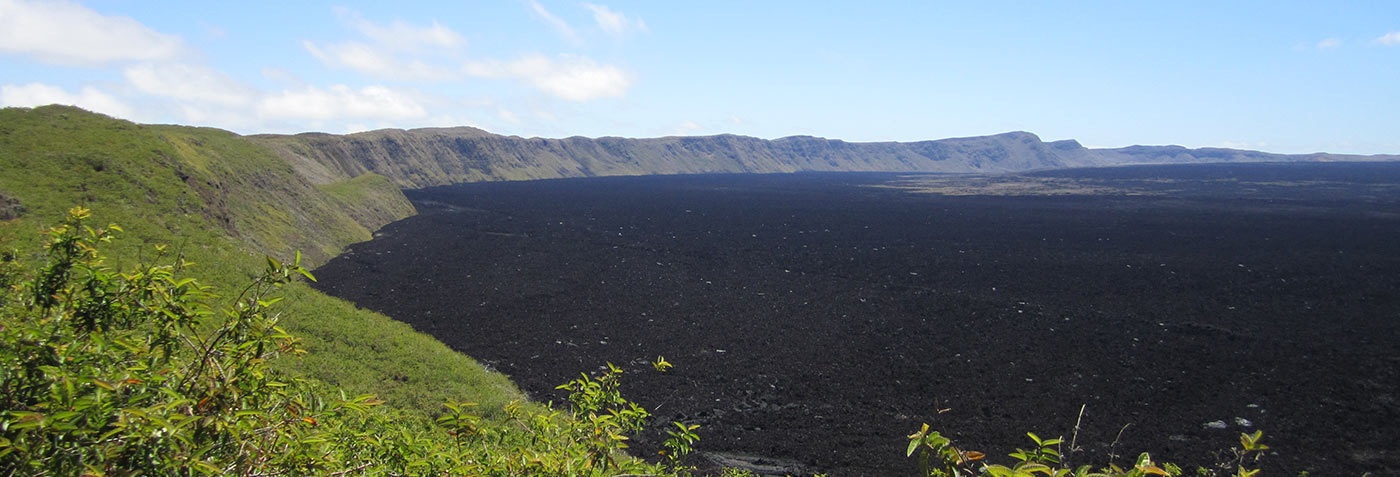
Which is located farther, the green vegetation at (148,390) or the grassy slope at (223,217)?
the grassy slope at (223,217)

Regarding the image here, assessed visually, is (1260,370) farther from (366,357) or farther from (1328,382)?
(366,357)

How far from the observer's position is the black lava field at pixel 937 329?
1775 centimetres

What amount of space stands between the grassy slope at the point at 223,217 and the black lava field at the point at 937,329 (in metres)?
2.71

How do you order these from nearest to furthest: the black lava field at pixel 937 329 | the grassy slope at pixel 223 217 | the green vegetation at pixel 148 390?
the green vegetation at pixel 148 390 < the black lava field at pixel 937 329 < the grassy slope at pixel 223 217

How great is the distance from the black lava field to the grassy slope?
2.71 metres

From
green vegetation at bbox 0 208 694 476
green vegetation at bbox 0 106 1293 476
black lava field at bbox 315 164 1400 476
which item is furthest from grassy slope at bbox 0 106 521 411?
green vegetation at bbox 0 208 694 476

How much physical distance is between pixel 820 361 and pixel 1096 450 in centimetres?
891

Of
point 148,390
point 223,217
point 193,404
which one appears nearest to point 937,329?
point 193,404

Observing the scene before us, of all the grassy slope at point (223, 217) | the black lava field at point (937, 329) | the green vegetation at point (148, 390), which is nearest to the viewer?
the green vegetation at point (148, 390)

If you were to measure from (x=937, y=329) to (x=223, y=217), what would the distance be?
34.6m

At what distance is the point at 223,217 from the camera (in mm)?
33781

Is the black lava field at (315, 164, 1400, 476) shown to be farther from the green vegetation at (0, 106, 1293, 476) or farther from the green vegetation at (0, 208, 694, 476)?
the green vegetation at (0, 208, 694, 476)

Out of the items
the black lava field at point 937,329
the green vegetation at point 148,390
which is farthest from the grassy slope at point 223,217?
the green vegetation at point 148,390

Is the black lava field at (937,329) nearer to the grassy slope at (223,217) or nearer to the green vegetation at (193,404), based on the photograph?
the green vegetation at (193,404)
